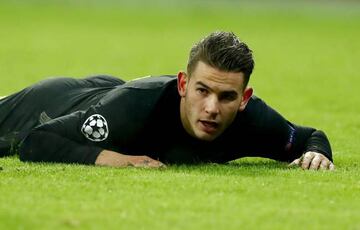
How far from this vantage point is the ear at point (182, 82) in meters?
10.1

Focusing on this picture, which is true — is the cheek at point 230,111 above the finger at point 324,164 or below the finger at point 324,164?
above

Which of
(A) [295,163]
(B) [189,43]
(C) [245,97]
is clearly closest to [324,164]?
(A) [295,163]

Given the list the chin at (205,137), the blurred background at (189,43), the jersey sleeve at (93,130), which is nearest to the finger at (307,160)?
the chin at (205,137)

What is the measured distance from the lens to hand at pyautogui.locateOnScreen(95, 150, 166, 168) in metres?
10.1

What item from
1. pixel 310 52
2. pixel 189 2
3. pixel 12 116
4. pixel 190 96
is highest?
pixel 190 96

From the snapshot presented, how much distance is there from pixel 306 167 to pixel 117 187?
7.12 ft

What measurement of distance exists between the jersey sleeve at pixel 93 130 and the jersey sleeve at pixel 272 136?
935 mm

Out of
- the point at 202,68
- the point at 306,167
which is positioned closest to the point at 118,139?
the point at 202,68

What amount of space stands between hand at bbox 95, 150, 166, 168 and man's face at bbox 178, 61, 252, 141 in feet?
1.46

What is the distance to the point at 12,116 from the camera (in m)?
11.8

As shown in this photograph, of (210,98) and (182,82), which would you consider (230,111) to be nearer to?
(210,98)

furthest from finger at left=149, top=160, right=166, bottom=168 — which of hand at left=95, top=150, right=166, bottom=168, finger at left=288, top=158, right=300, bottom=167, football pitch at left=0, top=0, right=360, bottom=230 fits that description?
finger at left=288, top=158, right=300, bottom=167

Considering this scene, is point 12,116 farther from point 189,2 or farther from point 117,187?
point 189,2

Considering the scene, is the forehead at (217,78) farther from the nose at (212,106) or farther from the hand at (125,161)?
the hand at (125,161)
